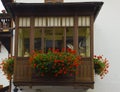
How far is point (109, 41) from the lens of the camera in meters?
23.5

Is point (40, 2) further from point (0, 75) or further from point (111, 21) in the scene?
point (0, 75)

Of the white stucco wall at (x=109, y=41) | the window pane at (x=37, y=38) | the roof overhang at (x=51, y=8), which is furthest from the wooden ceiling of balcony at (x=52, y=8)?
the white stucco wall at (x=109, y=41)

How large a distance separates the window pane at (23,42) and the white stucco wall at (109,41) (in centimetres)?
222

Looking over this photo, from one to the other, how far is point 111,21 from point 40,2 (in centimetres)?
312

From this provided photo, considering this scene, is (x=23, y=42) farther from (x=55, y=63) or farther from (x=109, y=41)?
(x=109, y=41)

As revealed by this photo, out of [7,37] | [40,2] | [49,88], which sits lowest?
[49,88]

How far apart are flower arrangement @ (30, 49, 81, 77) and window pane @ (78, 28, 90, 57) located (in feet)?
2.42

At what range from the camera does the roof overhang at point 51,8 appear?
2189cm

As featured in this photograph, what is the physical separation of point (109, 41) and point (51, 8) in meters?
3.04

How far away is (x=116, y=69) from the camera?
75.9ft

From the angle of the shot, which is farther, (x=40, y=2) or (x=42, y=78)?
(x=40, y=2)

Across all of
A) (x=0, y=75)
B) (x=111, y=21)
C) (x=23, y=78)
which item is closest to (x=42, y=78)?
(x=23, y=78)

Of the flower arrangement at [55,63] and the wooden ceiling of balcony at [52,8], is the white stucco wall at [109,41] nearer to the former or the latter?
the wooden ceiling of balcony at [52,8]

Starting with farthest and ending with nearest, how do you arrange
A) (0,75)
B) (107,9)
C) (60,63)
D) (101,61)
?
(0,75) → (107,9) → (101,61) → (60,63)
